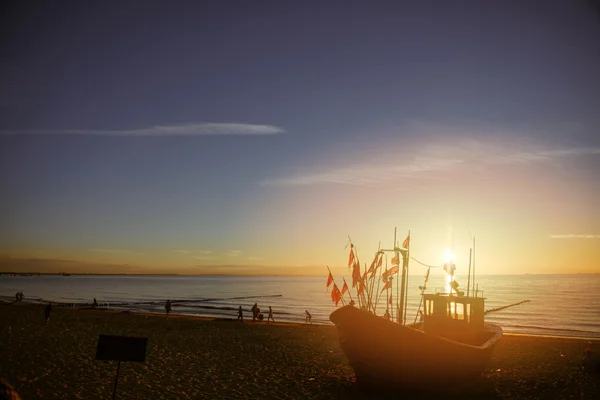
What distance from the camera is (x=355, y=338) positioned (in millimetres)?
14055

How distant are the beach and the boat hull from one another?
676mm

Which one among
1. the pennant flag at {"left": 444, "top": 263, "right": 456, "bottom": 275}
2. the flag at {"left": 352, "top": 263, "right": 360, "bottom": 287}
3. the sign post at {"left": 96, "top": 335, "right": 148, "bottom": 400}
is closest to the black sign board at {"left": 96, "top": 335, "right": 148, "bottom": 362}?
the sign post at {"left": 96, "top": 335, "right": 148, "bottom": 400}

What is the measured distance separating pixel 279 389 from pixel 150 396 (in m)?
4.46

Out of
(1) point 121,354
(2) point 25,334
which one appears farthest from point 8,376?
(2) point 25,334

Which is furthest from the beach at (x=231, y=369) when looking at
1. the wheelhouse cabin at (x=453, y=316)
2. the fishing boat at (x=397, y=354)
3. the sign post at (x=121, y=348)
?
the sign post at (x=121, y=348)

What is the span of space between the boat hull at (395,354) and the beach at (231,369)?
26.6 inches

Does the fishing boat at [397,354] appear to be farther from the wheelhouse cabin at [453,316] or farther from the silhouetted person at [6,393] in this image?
the silhouetted person at [6,393]

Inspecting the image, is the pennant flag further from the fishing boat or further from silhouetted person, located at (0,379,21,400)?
silhouetted person, located at (0,379,21,400)

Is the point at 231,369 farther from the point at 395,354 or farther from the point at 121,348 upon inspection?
the point at 121,348

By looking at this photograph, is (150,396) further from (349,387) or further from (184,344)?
(184,344)

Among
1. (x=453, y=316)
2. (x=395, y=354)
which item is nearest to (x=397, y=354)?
(x=395, y=354)

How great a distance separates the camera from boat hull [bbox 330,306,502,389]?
1366cm

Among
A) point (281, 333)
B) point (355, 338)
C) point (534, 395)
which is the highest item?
point (355, 338)

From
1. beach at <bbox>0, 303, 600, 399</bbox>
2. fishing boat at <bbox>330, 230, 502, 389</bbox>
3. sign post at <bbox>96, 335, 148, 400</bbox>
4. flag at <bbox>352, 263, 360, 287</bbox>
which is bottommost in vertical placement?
beach at <bbox>0, 303, 600, 399</bbox>
